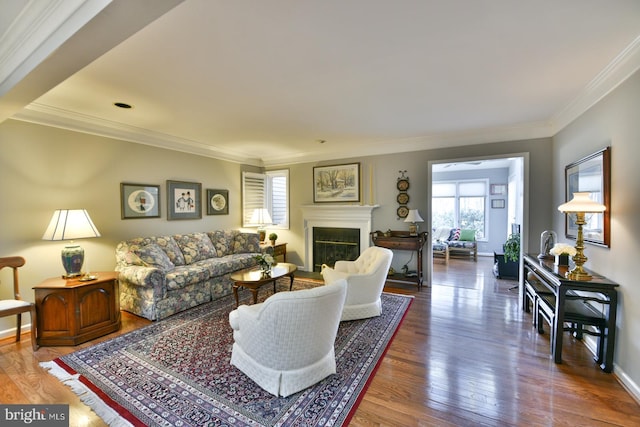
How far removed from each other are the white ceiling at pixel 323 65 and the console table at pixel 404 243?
1.87 m

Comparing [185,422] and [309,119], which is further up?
[309,119]

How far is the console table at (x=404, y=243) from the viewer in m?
4.59

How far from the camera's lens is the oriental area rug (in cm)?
180

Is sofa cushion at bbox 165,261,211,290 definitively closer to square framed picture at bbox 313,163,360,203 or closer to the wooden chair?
the wooden chair

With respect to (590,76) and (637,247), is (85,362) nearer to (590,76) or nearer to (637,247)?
(637,247)

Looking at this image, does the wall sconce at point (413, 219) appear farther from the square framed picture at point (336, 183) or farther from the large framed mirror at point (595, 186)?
the large framed mirror at point (595, 186)

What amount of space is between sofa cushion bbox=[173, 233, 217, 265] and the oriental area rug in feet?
4.40

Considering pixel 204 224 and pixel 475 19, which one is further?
pixel 204 224

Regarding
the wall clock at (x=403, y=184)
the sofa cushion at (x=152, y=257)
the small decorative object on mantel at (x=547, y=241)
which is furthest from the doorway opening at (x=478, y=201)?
the sofa cushion at (x=152, y=257)

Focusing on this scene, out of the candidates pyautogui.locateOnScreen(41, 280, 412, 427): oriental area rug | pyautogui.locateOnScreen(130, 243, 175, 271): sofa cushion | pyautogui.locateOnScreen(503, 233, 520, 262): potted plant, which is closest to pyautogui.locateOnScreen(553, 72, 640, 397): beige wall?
pyautogui.locateOnScreen(41, 280, 412, 427): oriental area rug

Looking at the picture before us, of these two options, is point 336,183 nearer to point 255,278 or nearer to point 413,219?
point 413,219

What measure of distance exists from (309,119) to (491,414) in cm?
346

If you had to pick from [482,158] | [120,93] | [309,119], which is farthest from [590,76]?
[120,93]

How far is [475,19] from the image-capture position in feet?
5.64
